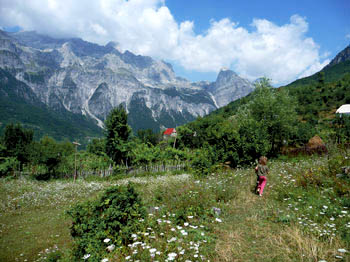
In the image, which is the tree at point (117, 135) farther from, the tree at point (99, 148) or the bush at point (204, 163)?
the bush at point (204, 163)

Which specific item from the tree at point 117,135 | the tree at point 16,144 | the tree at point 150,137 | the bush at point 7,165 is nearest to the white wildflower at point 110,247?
the tree at point 117,135

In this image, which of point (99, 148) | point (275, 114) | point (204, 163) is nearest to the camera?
point (204, 163)

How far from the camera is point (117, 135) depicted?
26.5 m

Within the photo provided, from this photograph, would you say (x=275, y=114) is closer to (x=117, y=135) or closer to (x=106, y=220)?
(x=117, y=135)

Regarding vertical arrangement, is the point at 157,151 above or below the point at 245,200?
above

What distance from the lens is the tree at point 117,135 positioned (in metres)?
26.5

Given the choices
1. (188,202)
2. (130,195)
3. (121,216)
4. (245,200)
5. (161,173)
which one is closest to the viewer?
(121,216)

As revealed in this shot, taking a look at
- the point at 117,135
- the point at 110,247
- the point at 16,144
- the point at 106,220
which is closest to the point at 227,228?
the point at 110,247

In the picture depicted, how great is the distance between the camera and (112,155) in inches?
1083

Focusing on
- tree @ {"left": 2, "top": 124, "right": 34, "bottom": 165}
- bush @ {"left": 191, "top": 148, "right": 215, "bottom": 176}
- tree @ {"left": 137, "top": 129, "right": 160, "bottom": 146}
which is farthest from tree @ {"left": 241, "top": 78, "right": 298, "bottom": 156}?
tree @ {"left": 137, "top": 129, "right": 160, "bottom": 146}

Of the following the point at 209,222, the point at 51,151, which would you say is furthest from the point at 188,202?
the point at 51,151

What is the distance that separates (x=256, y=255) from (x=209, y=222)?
5.85 feet

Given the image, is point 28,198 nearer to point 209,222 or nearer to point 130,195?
point 130,195

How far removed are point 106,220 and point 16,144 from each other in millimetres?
33460
